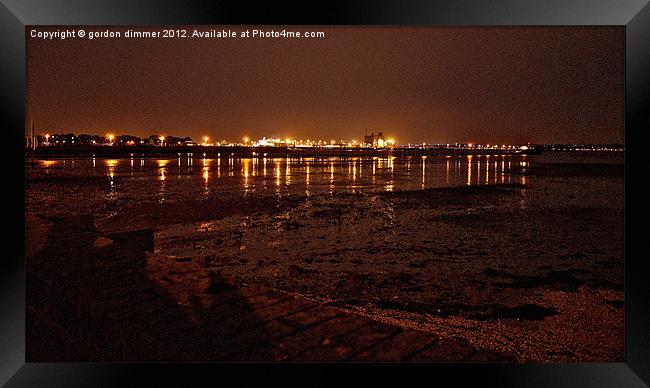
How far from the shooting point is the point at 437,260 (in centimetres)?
652

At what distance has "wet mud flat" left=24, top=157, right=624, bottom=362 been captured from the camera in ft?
14.0

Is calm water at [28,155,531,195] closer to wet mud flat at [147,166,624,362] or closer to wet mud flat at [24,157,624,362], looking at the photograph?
A: wet mud flat at [24,157,624,362]

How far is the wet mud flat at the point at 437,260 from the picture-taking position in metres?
4.27

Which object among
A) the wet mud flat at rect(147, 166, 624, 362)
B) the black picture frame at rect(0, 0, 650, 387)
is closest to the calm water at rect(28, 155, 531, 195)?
the wet mud flat at rect(147, 166, 624, 362)

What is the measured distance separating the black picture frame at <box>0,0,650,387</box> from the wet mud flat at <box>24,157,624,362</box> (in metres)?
1.05

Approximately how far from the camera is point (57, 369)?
9.34ft
